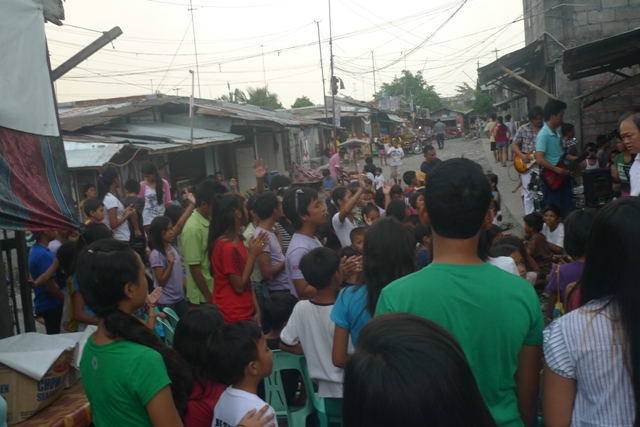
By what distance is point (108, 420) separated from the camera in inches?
98.7

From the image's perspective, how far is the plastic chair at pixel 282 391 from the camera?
4.12 metres

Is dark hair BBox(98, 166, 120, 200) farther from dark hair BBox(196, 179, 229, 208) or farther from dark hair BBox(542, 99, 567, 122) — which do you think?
dark hair BBox(542, 99, 567, 122)

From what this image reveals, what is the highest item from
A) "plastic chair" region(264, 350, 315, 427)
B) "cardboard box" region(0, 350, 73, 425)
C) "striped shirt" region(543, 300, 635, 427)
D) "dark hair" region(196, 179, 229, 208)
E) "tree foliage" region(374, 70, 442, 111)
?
"tree foliage" region(374, 70, 442, 111)

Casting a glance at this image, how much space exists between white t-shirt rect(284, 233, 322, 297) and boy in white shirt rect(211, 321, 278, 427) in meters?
1.73

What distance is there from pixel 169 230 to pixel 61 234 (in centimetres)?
130

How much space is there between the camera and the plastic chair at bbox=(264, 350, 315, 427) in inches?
162

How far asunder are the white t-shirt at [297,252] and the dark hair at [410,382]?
3439 millimetres

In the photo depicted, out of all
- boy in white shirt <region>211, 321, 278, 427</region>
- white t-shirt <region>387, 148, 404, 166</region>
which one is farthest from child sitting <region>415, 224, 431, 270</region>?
white t-shirt <region>387, 148, 404, 166</region>

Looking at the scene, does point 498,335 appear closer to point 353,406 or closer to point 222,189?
point 353,406

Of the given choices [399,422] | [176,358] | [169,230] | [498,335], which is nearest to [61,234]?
[169,230]

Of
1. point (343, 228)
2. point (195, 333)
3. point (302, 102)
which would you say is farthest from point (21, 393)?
point (302, 102)

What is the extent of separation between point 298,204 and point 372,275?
86.4 inches

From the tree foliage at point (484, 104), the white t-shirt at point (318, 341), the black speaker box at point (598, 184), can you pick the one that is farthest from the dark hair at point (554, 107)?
the tree foliage at point (484, 104)

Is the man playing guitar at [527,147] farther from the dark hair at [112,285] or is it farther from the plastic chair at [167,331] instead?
the dark hair at [112,285]
